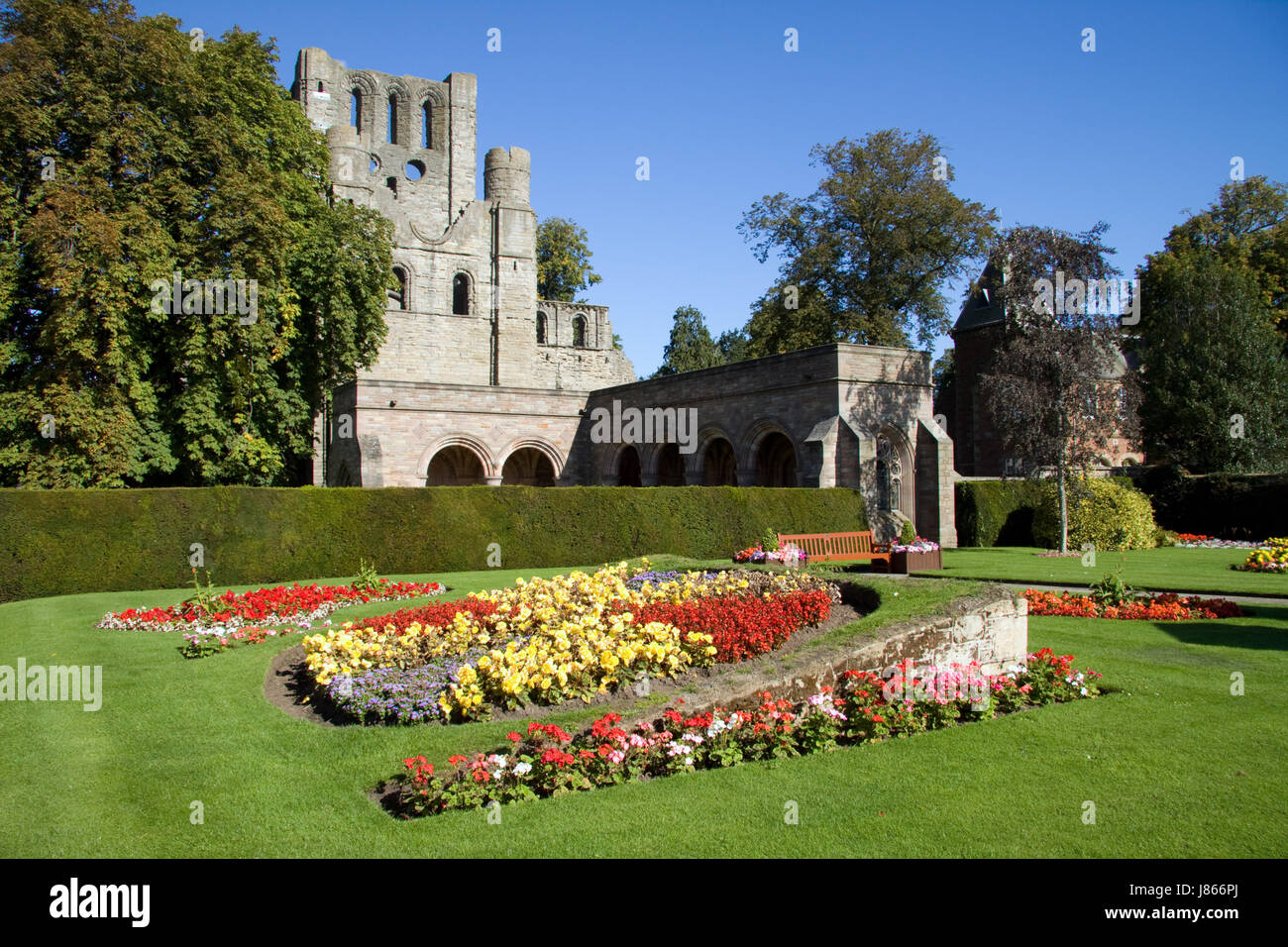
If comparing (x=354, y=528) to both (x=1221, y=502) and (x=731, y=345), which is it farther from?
(x=731, y=345)

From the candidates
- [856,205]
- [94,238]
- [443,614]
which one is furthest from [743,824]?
[856,205]

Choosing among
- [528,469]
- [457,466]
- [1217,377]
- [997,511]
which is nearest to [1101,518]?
A: [997,511]

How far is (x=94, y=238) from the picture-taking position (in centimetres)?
1748

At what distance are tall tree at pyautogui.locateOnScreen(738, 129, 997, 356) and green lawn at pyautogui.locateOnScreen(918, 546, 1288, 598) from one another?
14.4 meters

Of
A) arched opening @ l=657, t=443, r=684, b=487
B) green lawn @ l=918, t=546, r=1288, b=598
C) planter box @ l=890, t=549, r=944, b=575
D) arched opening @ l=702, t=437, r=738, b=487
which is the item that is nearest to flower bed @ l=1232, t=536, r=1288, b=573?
green lawn @ l=918, t=546, r=1288, b=598

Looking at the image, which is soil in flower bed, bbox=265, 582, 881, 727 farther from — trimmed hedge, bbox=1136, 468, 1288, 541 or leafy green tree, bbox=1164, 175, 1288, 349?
leafy green tree, bbox=1164, 175, 1288, 349

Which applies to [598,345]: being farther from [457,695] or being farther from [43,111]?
[457,695]

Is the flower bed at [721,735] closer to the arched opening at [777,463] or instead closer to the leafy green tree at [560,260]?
the arched opening at [777,463]

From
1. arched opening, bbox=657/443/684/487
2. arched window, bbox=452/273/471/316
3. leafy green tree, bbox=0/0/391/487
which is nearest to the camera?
leafy green tree, bbox=0/0/391/487

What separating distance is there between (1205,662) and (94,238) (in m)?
20.1

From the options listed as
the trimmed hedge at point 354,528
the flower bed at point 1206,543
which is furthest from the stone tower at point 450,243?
the flower bed at point 1206,543

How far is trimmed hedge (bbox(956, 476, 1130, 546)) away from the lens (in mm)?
25438

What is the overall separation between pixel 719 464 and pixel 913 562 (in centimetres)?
1417

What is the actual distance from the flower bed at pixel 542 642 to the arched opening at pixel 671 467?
792 inches
